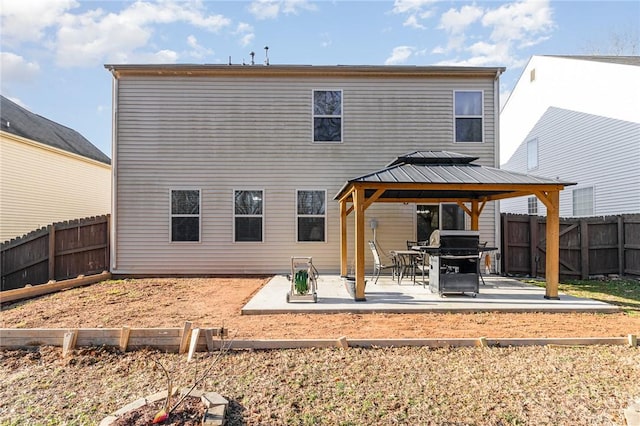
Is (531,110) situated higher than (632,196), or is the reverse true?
(531,110)

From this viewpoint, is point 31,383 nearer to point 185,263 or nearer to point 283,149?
point 185,263

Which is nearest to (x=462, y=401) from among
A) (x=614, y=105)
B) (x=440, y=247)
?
(x=440, y=247)

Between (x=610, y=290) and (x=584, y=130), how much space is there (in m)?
6.90

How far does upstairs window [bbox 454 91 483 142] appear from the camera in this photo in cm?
917

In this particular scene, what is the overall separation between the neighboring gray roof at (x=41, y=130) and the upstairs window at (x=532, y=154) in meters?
20.0

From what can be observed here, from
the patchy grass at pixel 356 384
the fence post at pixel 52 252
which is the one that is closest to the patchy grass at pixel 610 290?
the patchy grass at pixel 356 384

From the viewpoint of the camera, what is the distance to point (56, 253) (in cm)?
835

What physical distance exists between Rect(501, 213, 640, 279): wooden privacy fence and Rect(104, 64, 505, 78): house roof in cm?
419

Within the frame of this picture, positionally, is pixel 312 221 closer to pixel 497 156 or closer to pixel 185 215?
pixel 185 215

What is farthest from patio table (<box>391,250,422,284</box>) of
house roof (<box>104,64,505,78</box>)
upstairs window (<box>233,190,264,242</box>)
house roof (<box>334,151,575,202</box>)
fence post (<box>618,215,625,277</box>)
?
fence post (<box>618,215,625,277</box>)

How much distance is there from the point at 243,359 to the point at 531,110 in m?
16.2

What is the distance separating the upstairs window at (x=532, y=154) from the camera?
1409cm

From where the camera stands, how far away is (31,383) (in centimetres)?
311

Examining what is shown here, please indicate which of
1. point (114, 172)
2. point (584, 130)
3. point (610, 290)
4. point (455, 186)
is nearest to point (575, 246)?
point (610, 290)
